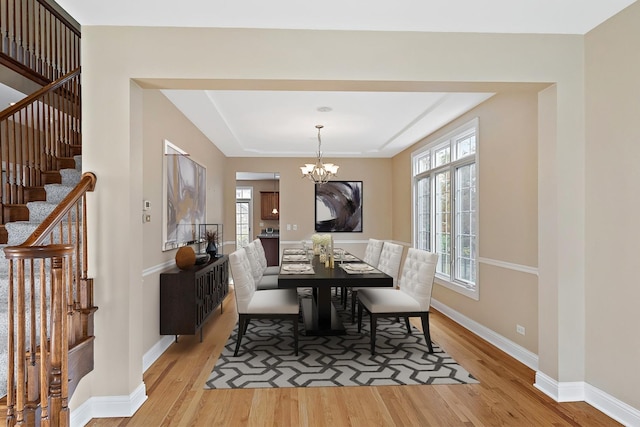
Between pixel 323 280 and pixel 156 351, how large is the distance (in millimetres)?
1717

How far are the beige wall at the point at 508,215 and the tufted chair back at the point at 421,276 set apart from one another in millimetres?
763

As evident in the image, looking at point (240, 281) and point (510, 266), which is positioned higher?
point (510, 266)

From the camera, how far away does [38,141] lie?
3285mm

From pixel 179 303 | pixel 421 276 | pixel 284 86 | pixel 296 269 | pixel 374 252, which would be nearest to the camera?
pixel 284 86

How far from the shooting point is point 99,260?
96.4 inches

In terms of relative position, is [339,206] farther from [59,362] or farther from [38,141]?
[59,362]

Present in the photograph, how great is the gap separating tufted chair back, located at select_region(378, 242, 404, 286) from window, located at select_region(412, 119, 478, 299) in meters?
0.79

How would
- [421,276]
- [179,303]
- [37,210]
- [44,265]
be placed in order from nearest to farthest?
[44,265]
[37,210]
[421,276]
[179,303]

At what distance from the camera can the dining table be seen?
3260mm

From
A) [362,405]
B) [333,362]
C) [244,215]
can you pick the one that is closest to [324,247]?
[333,362]

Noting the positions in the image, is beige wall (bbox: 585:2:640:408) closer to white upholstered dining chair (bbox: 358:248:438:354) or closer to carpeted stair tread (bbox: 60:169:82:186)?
white upholstered dining chair (bbox: 358:248:438:354)

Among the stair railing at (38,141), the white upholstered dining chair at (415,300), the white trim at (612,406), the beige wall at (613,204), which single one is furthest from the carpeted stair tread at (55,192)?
the white trim at (612,406)

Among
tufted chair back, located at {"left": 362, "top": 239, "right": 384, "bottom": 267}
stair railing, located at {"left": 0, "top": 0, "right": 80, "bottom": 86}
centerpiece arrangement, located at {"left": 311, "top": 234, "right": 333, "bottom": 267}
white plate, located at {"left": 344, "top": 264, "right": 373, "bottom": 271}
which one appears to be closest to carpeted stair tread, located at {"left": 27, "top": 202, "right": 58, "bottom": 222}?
stair railing, located at {"left": 0, "top": 0, "right": 80, "bottom": 86}

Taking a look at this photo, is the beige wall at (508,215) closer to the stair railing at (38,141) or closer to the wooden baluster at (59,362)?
the wooden baluster at (59,362)
